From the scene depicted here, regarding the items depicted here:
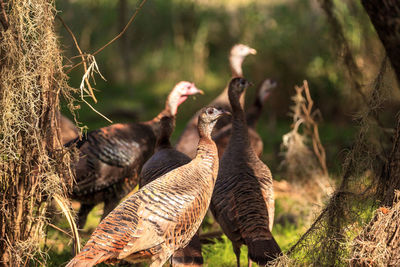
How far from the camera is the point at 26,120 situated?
3766 millimetres

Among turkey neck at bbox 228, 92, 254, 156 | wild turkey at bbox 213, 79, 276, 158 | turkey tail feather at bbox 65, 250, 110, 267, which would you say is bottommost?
wild turkey at bbox 213, 79, 276, 158

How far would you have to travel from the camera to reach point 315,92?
10562 mm

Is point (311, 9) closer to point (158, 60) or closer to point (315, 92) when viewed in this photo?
point (315, 92)

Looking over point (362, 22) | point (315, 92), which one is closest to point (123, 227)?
point (362, 22)

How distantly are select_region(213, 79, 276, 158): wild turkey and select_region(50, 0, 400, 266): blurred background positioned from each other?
3.22ft

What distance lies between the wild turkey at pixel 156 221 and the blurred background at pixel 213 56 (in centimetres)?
309

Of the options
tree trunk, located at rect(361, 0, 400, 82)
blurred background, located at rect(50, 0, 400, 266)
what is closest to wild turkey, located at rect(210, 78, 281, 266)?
tree trunk, located at rect(361, 0, 400, 82)

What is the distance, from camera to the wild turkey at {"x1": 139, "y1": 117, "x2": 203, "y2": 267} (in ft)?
14.4

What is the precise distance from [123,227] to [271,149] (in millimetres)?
6210

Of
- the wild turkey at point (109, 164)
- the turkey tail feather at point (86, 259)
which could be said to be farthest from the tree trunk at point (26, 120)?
the wild turkey at point (109, 164)

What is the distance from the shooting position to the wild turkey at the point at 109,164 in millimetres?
5356

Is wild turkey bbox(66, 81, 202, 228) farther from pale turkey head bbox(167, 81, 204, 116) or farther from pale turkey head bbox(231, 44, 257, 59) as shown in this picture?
pale turkey head bbox(231, 44, 257, 59)

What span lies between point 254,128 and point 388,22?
12.6 ft

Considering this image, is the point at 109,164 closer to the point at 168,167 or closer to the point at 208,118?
the point at 168,167
